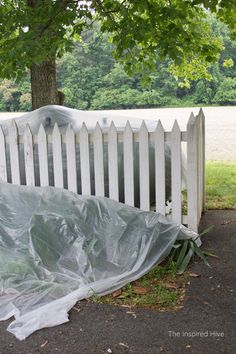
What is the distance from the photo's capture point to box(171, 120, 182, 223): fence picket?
174 inches

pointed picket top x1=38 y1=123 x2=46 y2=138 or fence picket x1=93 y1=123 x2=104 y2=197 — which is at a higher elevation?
pointed picket top x1=38 y1=123 x2=46 y2=138

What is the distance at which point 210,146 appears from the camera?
15.8m

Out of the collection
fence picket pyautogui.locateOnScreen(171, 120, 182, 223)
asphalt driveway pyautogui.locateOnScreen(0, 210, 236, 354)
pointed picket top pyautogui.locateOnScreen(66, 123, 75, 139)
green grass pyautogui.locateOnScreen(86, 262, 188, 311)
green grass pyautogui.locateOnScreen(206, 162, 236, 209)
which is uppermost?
pointed picket top pyautogui.locateOnScreen(66, 123, 75, 139)

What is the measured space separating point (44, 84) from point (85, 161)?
8.19 feet

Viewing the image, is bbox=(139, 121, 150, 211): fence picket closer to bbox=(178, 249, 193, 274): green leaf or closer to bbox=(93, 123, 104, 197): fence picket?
bbox=(93, 123, 104, 197): fence picket

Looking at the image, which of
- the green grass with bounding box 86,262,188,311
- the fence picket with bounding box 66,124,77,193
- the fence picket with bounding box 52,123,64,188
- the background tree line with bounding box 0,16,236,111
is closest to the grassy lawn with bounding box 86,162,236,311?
the green grass with bounding box 86,262,188,311

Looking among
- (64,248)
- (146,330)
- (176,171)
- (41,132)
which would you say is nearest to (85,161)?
(41,132)

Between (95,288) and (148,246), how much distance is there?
731 millimetres

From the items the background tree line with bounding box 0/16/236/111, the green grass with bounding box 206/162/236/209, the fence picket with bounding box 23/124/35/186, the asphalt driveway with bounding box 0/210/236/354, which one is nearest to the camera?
the asphalt driveway with bounding box 0/210/236/354

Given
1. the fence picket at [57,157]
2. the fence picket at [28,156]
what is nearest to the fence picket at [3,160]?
the fence picket at [28,156]

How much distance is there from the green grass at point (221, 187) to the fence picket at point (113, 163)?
7.04 feet

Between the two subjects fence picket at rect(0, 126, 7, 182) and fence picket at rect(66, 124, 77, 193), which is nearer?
fence picket at rect(66, 124, 77, 193)

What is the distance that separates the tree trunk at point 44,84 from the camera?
6.62m

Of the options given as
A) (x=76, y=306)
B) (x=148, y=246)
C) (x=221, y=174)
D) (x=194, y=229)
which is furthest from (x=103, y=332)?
(x=221, y=174)
